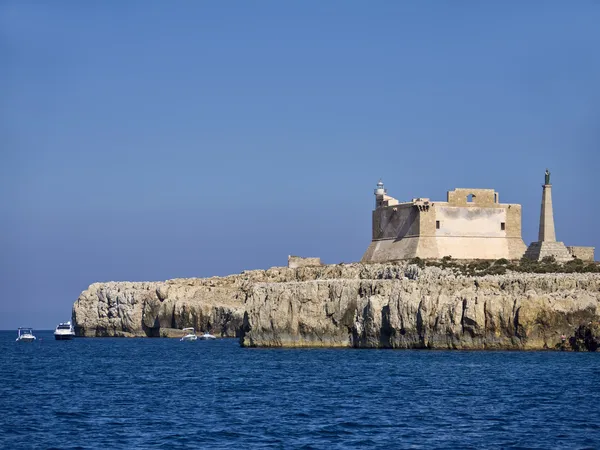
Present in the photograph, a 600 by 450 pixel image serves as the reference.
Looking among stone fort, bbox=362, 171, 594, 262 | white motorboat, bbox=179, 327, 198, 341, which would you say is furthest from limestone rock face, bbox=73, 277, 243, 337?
stone fort, bbox=362, 171, 594, 262

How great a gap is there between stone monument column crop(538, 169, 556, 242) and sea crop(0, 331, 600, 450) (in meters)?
21.1

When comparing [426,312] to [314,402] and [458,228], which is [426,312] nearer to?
[314,402]

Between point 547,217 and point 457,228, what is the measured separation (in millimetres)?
10475

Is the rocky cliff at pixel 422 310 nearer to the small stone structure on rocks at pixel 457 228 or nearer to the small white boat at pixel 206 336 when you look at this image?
the small stone structure on rocks at pixel 457 228

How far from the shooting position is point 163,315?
324 feet

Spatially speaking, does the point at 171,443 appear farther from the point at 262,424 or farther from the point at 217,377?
the point at 217,377

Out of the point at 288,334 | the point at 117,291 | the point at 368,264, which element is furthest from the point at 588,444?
the point at 117,291

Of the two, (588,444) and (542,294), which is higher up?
(542,294)

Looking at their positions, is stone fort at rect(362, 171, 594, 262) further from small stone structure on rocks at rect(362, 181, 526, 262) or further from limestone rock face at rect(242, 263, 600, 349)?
limestone rock face at rect(242, 263, 600, 349)

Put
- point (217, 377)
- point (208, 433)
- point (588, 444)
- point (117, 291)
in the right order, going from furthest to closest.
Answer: point (117, 291) < point (217, 377) < point (208, 433) < point (588, 444)

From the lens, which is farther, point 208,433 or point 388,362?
point 388,362

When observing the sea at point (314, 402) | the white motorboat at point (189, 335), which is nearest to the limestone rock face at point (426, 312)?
the sea at point (314, 402)

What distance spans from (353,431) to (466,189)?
5663 cm

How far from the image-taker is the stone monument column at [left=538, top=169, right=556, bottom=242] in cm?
7425
